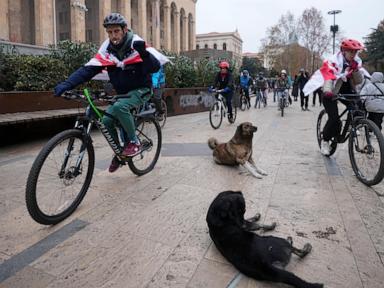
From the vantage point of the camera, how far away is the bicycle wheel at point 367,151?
164 inches

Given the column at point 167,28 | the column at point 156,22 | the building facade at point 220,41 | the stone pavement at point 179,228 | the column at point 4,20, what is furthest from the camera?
the building facade at point 220,41

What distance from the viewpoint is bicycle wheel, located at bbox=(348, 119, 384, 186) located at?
417 centimetres

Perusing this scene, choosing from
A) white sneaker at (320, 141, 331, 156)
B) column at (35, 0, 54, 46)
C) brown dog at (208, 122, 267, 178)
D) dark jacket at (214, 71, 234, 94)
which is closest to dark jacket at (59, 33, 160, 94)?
brown dog at (208, 122, 267, 178)

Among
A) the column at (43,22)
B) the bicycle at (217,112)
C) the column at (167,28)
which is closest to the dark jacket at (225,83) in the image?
the bicycle at (217,112)

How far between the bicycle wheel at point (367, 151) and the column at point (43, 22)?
87.4 ft

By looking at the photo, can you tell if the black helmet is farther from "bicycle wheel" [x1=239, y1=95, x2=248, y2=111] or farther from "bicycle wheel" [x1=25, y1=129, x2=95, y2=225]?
"bicycle wheel" [x1=239, y1=95, x2=248, y2=111]

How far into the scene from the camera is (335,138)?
18.3 feet

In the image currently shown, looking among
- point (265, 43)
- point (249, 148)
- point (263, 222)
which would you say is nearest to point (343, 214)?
point (263, 222)

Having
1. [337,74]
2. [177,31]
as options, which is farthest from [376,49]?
[337,74]

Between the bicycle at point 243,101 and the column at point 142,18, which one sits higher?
the column at point 142,18

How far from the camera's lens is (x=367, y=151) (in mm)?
4441

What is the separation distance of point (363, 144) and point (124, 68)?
3.04m

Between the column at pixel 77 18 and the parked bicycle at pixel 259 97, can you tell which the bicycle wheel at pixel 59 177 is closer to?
the parked bicycle at pixel 259 97

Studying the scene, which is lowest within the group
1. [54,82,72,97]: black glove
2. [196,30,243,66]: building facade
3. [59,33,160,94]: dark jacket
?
[54,82,72,97]: black glove
